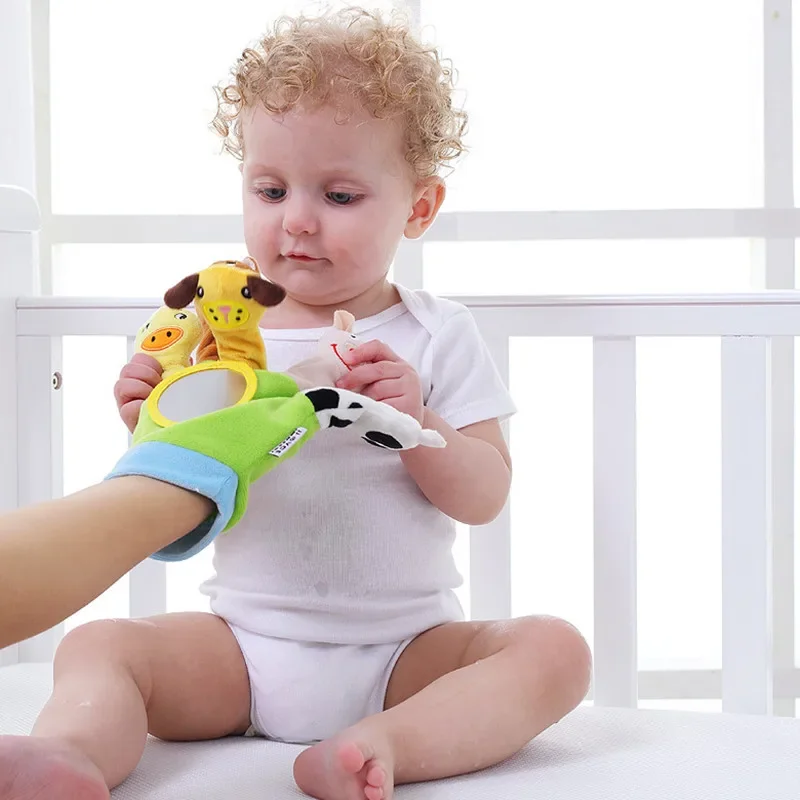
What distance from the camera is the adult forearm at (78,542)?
1.84ft

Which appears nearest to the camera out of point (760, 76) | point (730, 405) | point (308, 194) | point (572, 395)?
point (308, 194)

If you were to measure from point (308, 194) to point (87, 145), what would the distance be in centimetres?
118

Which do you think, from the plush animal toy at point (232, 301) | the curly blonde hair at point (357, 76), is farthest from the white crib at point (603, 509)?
the plush animal toy at point (232, 301)

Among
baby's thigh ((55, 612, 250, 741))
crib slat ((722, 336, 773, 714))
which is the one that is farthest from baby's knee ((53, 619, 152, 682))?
crib slat ((722, 336, 773, 714))

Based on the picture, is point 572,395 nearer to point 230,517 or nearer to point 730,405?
point 730,405

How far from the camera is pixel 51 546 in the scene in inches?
22.9

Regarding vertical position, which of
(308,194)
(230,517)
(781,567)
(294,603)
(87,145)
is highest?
(87,145)

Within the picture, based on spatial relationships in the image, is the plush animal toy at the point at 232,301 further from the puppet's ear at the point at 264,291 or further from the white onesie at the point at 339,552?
the white onesie at the point at 339,552

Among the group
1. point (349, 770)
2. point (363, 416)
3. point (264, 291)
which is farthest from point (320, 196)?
point (349, 770)

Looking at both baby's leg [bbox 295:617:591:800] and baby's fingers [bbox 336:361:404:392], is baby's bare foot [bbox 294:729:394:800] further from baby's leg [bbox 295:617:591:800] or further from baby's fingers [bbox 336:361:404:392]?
baby's fingers [bbox 336:361:404:392]

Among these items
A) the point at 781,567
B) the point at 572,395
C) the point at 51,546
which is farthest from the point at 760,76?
the point at 51,546

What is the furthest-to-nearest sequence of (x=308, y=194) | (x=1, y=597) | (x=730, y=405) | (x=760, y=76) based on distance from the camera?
1. (x=760, y=76)
2. (x=730, y=405)
3. (x=308, y=194)
4. (x=1, y=597)

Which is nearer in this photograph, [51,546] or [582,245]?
[51,546]

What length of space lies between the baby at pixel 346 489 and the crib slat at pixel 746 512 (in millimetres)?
276
